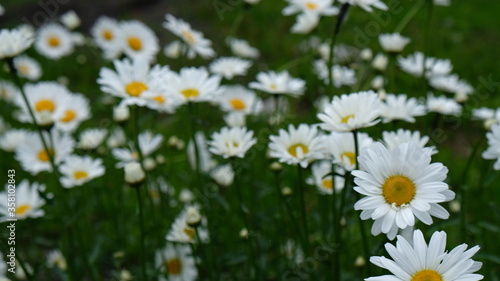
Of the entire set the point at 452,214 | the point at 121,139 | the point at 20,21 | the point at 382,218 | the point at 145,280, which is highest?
the point at 20,21

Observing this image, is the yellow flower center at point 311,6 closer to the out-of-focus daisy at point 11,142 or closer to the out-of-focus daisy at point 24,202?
the out-of-focus daisy at point 24,202

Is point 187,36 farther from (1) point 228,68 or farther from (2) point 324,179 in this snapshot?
(2) point 324,179

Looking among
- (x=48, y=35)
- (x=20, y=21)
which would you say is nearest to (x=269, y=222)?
(x=48, y=35)

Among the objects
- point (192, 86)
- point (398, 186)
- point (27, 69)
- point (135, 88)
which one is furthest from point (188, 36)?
point (27, 69)

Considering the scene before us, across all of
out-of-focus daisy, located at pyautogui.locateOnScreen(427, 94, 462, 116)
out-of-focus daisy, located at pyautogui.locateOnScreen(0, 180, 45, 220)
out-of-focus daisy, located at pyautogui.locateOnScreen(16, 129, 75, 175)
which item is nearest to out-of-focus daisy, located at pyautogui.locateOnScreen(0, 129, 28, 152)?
out-of-focus daisy, located at pyautogui.locateOnScreen(16, 129, 75, 175)

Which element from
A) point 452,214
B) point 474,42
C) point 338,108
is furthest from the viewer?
point 474,42

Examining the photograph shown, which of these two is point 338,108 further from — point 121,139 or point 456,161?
point 456,161
